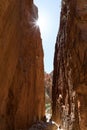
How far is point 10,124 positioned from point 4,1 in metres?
9.24

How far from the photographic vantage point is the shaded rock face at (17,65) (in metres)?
10.5

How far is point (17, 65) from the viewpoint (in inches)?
746

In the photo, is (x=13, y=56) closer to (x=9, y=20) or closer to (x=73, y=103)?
(x=9, y=20)

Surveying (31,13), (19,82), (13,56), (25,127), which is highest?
(31,13)

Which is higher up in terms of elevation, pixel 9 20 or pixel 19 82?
pixel 9 20

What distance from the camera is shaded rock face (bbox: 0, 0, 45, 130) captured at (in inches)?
412

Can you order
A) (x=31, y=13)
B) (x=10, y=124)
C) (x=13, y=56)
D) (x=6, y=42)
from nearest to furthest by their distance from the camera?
(x=6, y=42) < (x=13, y=56) < (x=10, y=124) < (x=31, y=13)

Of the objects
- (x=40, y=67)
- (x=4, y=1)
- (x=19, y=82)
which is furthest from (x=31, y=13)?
(x=4, y=1)

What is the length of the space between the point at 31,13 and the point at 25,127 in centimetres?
1156

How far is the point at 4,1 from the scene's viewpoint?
29.3 feet

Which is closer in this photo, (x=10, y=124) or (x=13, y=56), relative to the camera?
(x=13, y=56)

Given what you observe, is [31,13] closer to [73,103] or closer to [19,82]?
[19,82]

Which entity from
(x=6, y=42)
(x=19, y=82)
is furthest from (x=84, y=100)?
(x=6, y=42)

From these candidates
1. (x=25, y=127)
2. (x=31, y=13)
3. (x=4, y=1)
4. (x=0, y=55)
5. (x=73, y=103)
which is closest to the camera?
(x=4, y=1)
